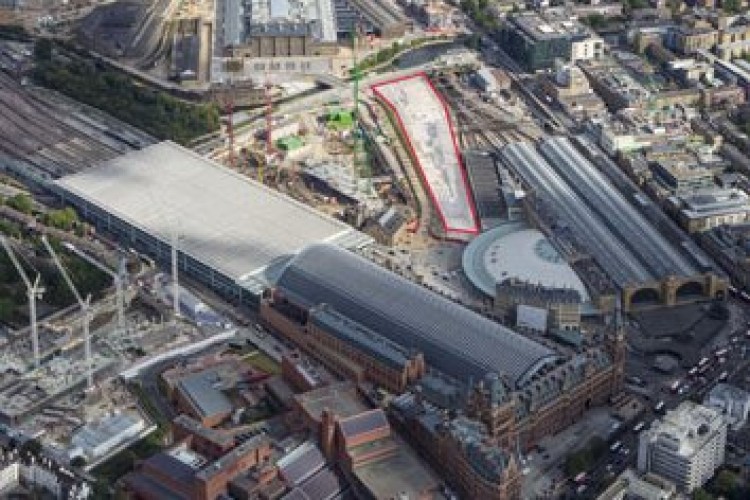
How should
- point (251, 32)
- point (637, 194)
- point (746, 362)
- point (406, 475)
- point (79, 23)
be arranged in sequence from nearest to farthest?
point (406, 475) → point (746, 362) → point (637, 194) → point (251, 32) → point (79, 23)

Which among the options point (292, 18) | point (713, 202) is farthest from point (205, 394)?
point (292, 18)

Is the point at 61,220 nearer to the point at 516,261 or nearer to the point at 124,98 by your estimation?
the point at 124,98

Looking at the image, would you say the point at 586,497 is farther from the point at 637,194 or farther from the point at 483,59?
the point at 483,59

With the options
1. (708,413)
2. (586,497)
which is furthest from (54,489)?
(708,413)

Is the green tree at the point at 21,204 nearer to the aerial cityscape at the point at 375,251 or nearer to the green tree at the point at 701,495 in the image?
the aerial cityscape at the point at 375,251

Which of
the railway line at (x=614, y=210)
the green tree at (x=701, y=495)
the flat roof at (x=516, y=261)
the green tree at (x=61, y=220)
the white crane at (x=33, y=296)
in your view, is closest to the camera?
the green tree at (x=701, y=495)

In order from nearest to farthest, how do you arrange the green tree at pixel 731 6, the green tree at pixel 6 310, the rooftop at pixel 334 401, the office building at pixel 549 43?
the rooftop at pixel 334 401, the green tree at pixel 6 310, the office building at pixel 549 43, the green tree at pixel 731 6

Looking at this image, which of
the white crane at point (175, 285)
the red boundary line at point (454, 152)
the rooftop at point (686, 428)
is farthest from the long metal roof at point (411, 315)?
the red boundary line at point (454, 152)
